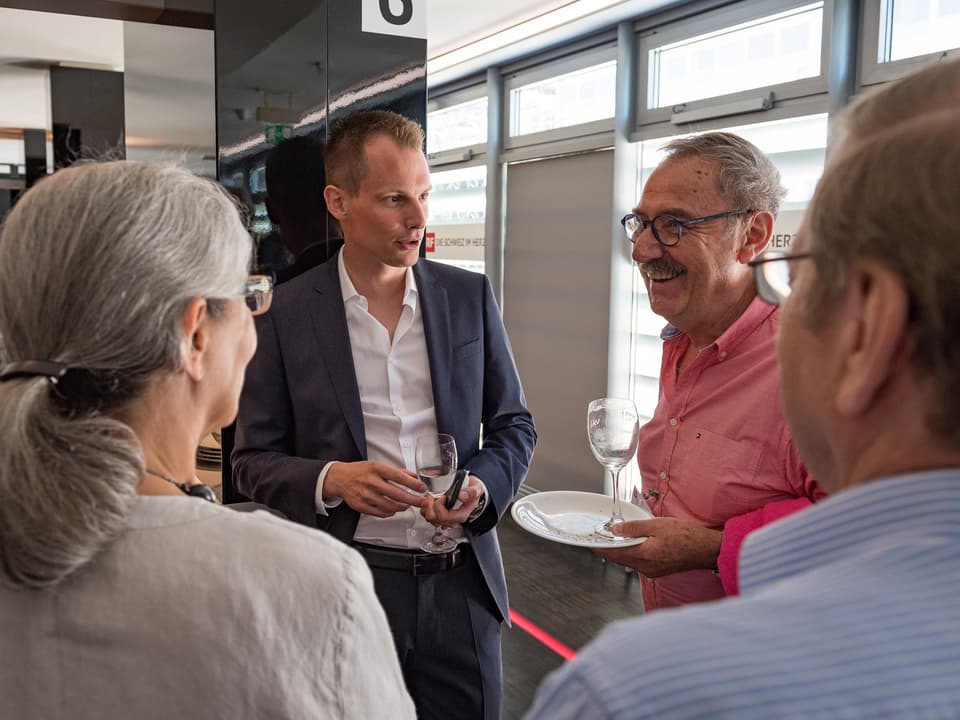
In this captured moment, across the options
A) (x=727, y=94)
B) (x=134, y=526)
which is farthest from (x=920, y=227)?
(x=727, y=94)

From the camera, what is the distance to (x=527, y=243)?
6.54 meters

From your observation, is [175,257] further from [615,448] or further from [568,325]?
[568,325]

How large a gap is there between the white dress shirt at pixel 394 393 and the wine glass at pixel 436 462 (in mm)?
154

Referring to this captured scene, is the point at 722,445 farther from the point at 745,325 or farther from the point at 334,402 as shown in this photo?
the point at 334,402

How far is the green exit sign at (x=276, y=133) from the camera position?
237cm

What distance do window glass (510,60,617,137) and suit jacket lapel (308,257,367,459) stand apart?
4067 mm

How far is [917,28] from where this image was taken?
3723mm

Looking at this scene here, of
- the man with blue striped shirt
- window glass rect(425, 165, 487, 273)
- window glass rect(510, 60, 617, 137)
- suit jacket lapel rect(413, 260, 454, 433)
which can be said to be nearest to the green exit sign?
suit jacket lapel rect(413, 260, 454, 433)

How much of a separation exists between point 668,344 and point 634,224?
12.7 inches

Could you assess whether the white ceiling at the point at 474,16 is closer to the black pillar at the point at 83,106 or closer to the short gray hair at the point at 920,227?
the black pillar at the point at 83,106

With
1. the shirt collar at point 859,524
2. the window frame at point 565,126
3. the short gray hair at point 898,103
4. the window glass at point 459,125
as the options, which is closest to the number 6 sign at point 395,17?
the short gray hair at point 898,103

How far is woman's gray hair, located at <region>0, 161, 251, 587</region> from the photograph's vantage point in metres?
0.87

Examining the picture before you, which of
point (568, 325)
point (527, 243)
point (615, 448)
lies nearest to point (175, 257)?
point (615, 448)

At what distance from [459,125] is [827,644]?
7405mm
